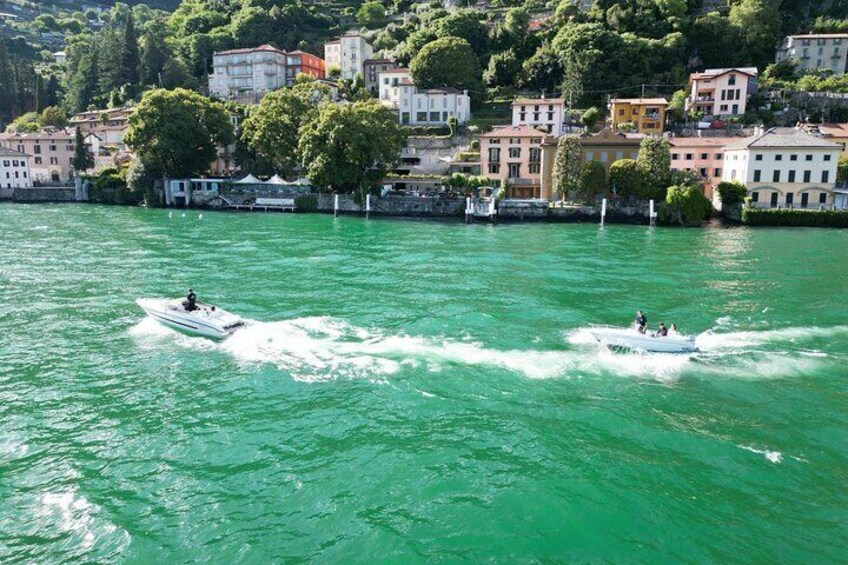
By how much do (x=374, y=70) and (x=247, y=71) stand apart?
28991 millimetres

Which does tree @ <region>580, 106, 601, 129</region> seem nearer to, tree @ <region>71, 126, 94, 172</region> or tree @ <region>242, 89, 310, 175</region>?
tree @ <region>242, 89, 310, 175</region>

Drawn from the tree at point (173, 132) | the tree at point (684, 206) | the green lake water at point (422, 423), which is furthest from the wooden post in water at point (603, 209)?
the tree at point (173, 132)

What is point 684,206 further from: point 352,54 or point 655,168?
point 352,54

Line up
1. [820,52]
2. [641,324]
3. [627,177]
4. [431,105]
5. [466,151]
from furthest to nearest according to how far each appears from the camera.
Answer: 1. [820,52]
2. [431,105]
3. [466,151]
4. [627,177]
5. [641,324]

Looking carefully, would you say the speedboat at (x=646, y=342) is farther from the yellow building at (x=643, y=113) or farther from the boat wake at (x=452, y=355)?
the yellow building at (x=643, y=113)

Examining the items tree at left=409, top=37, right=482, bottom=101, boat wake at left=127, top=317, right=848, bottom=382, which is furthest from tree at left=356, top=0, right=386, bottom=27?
boat wake at left=127, top=317, right=848, bottom=382

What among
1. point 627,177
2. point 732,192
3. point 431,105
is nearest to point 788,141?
point 732,192

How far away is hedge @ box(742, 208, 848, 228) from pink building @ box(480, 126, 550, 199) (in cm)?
2780

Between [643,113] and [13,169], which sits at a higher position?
[643,113]

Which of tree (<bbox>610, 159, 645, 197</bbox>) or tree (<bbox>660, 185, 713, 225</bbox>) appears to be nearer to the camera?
tree (<bbox>660, 185, 713, 225</bbox>)

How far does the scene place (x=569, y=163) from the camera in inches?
3167

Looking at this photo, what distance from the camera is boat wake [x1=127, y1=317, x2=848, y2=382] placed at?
2717 cm

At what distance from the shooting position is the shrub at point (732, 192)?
77938 mm

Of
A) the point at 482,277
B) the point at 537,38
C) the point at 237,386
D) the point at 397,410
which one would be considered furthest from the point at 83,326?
the point at 537,38
